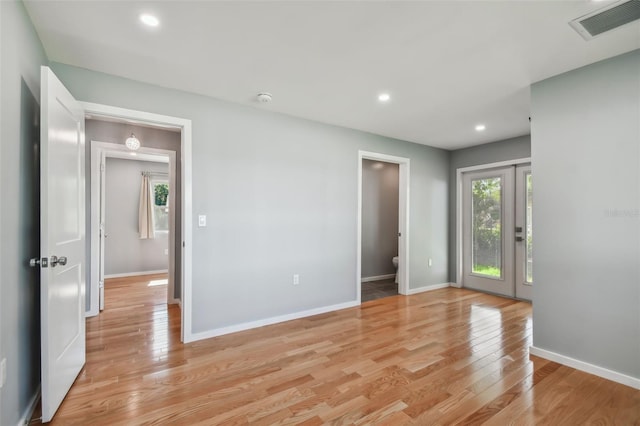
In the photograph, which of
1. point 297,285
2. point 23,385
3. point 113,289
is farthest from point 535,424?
point 113,289

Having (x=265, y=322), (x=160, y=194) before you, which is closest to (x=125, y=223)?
(x=160, y=194)

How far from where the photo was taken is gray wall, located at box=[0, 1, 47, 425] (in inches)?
59.4

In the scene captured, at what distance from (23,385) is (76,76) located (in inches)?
91.3

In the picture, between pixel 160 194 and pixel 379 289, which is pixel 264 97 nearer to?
pixel 379 289

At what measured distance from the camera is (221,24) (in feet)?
6.36

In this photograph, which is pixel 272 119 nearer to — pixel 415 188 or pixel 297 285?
pixel 297 285

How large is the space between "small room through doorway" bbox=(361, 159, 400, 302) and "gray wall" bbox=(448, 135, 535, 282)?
1.05m

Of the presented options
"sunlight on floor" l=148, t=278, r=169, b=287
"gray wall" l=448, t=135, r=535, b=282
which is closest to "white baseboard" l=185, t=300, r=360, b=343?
"gray wall" l=448, t=135, r=535, b=282

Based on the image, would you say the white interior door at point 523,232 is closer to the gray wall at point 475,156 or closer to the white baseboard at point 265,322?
the gray wall at point 475,156

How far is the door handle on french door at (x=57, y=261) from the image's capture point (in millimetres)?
1764

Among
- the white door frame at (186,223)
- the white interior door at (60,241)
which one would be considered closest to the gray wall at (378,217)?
the white door frame at (186,223)

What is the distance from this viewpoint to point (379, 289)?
5.11 metres

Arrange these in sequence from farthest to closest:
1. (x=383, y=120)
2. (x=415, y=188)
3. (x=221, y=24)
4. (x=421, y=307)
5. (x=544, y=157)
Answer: (x=415, y=188) → (x=421, y=307) → (x=383, y=120) → (x=544, y=157) → (x=221, y=24)

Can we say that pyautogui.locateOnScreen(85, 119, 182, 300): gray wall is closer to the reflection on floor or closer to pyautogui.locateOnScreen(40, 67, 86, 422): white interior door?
pyautogui.locateOnScreen(40, 67, 86, 422): white interior door
